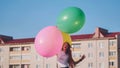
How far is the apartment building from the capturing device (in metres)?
61.0

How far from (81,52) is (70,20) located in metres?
52.1

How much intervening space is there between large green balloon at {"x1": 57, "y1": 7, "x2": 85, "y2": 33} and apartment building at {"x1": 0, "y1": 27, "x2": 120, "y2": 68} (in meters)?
49.4

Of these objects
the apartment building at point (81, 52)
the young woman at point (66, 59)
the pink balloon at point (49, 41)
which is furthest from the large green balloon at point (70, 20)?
the apartment building at point (81, 52)

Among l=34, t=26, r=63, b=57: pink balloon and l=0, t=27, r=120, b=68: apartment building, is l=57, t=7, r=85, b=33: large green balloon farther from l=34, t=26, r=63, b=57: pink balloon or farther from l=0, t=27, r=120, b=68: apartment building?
l=0, t=27, r=120, b=68: apartment building

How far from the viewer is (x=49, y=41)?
1146 centimetres

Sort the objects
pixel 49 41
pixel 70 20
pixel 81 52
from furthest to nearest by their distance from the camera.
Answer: pixel 81 52
pixel 70 20
pixel 49 41

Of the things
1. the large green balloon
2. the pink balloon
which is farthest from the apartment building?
the pink balloon

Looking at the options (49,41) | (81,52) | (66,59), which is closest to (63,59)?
(66,59)

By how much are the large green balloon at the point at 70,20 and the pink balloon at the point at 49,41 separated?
0.25 metres

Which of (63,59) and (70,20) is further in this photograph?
(70,20)

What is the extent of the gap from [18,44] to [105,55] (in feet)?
58.5

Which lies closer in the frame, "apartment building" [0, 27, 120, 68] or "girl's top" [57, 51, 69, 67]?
"girl's top" [57, 51, 69, 67]

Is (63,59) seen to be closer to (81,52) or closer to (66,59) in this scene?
(66,59)

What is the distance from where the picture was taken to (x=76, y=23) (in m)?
11.5
